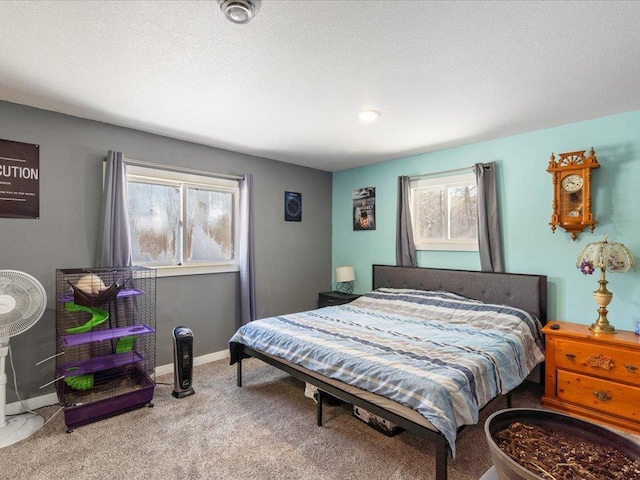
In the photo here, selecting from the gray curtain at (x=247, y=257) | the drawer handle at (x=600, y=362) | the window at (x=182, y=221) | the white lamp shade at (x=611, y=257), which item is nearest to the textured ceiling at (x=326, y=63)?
the window at (x=182, y=221)

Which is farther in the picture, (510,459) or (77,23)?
(77,23)

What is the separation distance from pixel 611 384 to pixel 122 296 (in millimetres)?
3888

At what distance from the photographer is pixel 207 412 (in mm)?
2682

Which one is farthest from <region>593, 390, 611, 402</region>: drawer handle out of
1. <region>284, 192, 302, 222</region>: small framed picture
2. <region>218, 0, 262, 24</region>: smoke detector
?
<region>284, 192, 302, 222</region>: small framed picture

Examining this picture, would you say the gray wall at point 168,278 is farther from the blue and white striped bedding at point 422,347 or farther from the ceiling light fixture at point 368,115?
the ceiling light fixture at point 368,115

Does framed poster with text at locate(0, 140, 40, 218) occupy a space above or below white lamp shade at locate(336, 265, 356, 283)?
above

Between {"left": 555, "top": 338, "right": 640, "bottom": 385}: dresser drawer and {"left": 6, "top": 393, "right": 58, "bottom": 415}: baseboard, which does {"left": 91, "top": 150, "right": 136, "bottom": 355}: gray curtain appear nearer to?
{"left": 6, "top": 393, "right": 58, "bottom": 415}: baseboard

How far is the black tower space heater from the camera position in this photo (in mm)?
2928

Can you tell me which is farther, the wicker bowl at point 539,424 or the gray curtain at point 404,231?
the gray curtain at point 404,231

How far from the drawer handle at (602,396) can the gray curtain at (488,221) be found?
4.17 feet

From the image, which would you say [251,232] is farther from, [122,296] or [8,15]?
[8,15]

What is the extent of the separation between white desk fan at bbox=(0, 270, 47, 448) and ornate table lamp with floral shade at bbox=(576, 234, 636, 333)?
4.20 metres

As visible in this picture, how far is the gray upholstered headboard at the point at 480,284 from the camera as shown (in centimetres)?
316

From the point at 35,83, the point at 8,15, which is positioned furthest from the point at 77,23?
the point at 35,83
